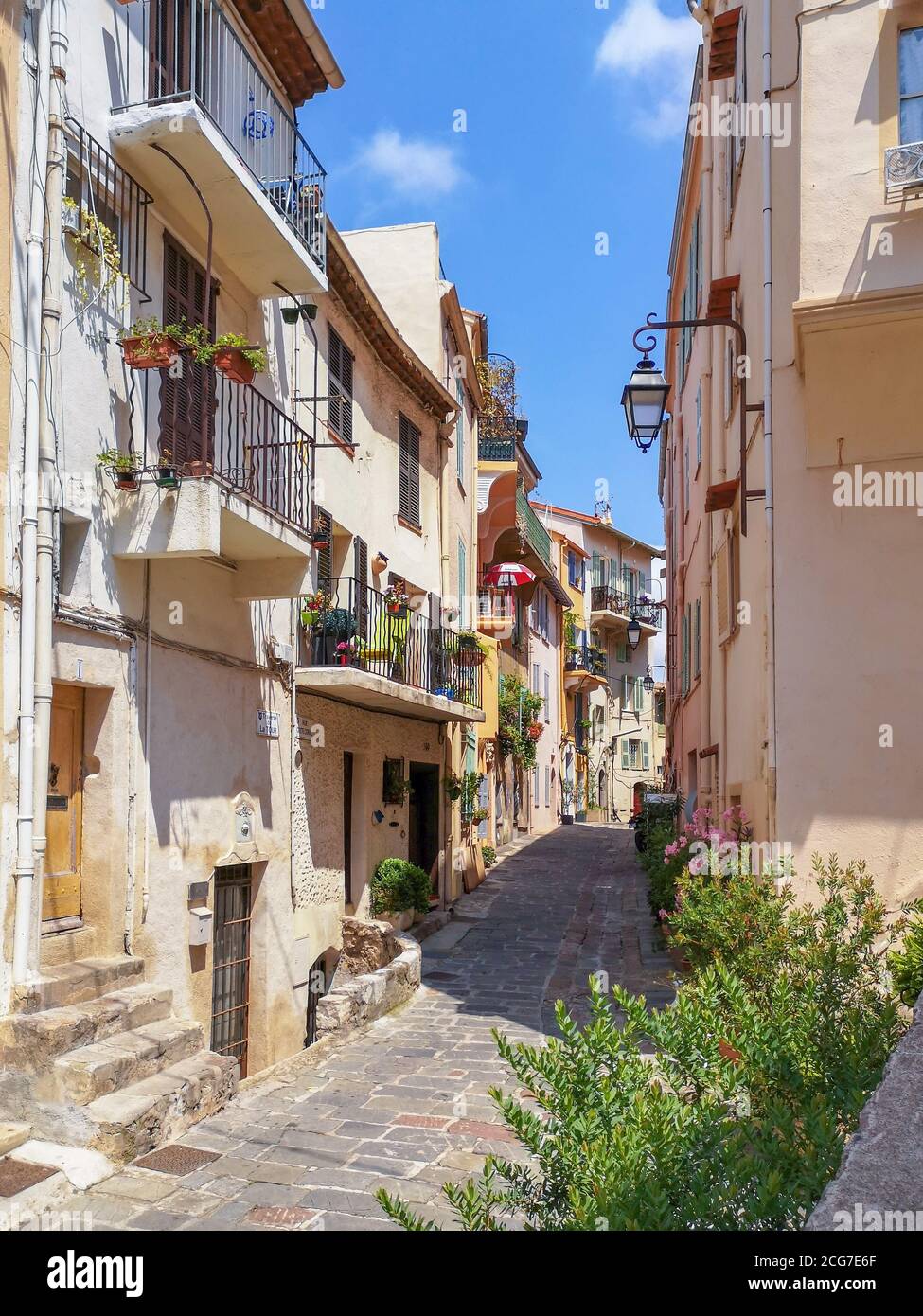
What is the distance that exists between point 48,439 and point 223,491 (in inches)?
64.2

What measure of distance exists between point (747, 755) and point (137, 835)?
592 centimetres

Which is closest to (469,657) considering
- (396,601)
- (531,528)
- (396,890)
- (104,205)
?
(396,601)

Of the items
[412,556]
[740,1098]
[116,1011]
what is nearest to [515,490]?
[412,556]

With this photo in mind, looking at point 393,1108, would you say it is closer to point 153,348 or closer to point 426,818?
point 153,348

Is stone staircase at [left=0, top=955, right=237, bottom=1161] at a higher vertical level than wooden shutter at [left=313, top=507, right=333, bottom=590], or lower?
lower

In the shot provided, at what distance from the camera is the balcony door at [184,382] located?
916 centimetres

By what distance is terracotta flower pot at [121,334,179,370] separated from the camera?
7977 mm

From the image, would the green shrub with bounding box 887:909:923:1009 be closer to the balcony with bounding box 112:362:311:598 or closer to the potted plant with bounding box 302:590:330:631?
the balcony with bounding box 112:362:311:598

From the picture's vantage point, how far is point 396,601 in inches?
577

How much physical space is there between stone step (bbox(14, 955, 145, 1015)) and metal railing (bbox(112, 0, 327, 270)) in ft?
21.6

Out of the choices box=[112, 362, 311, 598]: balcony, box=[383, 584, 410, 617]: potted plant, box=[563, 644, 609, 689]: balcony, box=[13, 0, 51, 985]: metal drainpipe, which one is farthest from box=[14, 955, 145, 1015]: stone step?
box=[563, 644, 609, 689]: balcony

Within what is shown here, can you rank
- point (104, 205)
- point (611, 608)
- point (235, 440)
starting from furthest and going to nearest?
point (611, 608) → point (235, 440) → point (104, 205)

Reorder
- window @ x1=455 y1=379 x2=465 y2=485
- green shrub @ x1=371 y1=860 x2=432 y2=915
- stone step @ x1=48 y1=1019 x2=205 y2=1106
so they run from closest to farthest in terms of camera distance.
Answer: stone step @ x1=48 y1=1019 x2=205 y2=1106 → green shrub @ x1=371 y1=860 x2=432 y2=915 → window @ x1=455 y1=379 x2=465 y2=485

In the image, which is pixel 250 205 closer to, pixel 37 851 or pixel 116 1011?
pixel 37 851
